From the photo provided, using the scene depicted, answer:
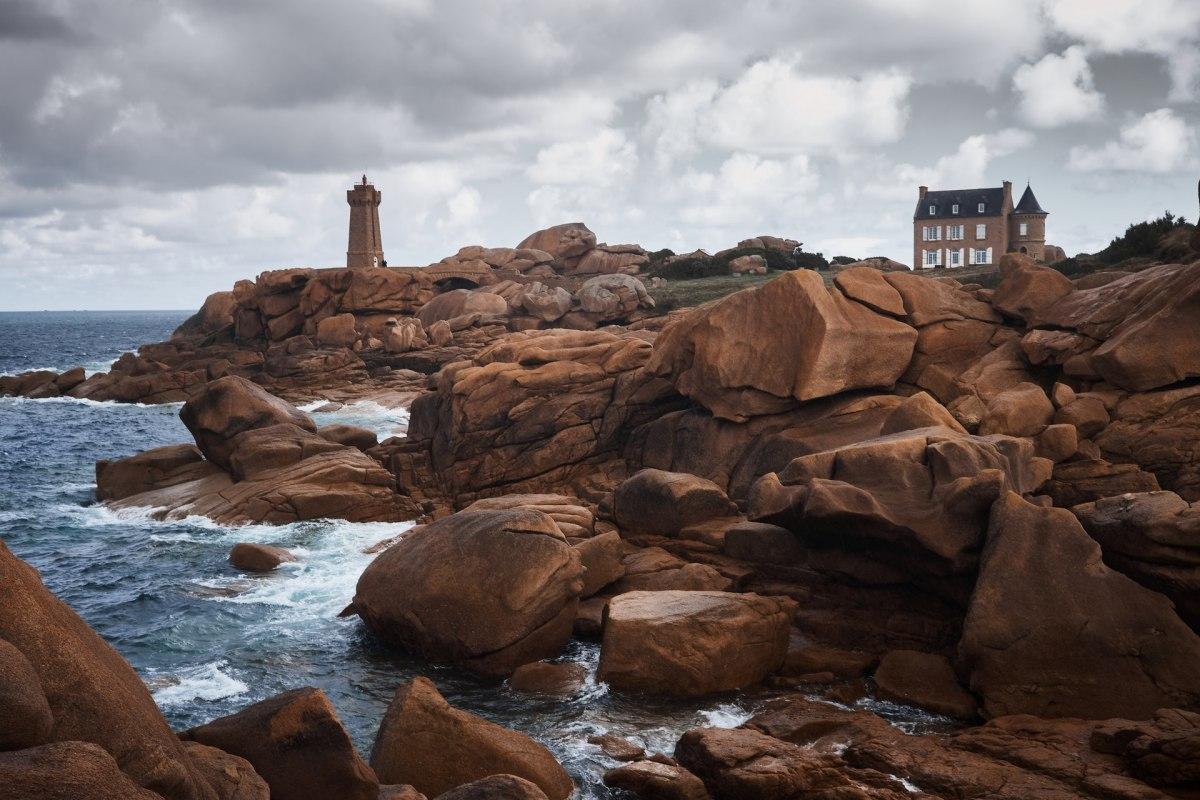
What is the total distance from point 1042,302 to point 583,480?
13793 millimetres

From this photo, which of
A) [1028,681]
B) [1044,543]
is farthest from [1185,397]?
[1028,681]

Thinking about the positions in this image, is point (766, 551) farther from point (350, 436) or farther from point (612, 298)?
point (612, 298)

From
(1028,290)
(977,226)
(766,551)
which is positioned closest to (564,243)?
(977,226)

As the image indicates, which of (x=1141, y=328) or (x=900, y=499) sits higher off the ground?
(x=1141, y=328)

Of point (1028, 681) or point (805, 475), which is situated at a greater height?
point (805, 475)

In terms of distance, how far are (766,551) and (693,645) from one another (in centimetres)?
395

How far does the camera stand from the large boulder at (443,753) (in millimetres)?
13445

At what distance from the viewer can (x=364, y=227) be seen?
9306 cm

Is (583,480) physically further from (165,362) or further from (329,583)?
(165,362)

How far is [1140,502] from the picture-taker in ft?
54.9

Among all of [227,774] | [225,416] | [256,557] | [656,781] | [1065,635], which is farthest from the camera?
[225,416]

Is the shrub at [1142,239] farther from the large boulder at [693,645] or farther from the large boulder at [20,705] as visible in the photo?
the large boulder at [20,705]

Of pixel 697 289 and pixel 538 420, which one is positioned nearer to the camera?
pixel 538 420

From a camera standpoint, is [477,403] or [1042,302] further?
[477,403]
